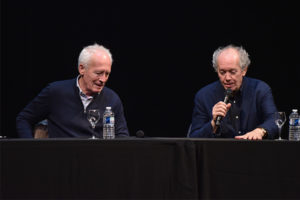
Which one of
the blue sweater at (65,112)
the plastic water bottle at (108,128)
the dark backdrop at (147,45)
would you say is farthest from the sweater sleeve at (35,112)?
the dark backdrop at (147,45)

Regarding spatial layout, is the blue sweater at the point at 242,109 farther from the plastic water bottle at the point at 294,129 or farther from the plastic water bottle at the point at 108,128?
the plastic water bottle at the point at 108,128

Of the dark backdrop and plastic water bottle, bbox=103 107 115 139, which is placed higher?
the dark backdrop

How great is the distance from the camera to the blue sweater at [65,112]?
3.10m

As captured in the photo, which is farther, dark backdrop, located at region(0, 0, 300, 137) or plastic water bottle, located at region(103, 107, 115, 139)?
dark backdrop, located at region(0, 0, 300, 137)

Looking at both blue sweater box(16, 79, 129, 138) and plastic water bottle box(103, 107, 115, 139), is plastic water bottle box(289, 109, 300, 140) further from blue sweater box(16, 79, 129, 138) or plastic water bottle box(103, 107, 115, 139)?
blue sweater box(16, 79, 129, 138)

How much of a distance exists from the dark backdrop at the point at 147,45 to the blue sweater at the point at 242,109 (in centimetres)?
90

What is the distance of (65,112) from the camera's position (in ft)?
10.3

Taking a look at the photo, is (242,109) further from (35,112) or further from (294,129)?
(35,112)
